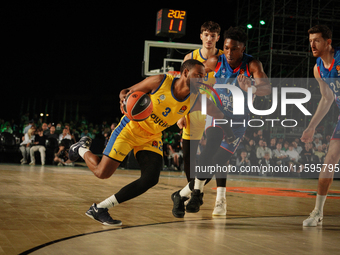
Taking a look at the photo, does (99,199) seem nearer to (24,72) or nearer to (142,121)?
(142,121)

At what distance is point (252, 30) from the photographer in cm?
2055

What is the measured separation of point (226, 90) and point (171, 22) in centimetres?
882

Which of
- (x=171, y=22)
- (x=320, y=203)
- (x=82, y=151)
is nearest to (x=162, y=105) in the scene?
(x=82, y=151)

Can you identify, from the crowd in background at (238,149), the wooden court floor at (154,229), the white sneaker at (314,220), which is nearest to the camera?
the wooden court floor at (154,229)

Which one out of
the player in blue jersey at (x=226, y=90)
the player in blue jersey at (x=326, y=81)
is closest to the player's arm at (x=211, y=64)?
the player in blue jersey at (x=226, y=90)

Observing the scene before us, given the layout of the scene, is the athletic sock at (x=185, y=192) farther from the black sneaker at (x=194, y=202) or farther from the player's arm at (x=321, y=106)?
the player's arm at (x=321, y=106)

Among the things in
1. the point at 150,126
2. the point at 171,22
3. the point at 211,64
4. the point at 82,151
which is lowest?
the point at 82,151

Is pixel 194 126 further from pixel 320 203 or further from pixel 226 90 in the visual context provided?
pixel 320 203

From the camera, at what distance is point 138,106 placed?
11.2 ft

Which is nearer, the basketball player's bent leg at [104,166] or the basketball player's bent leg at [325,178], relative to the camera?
the basketball player's bent leg at [104,166]

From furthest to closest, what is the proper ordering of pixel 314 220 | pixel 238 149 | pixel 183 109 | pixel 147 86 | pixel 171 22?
pixel 238 149
pixel 171 22
pixel 314 220
pixel 183 109
pixel 147 86

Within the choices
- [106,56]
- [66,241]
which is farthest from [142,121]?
[106,56]

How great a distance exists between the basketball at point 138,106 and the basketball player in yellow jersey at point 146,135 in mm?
131

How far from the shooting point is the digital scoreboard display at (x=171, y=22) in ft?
41.4
